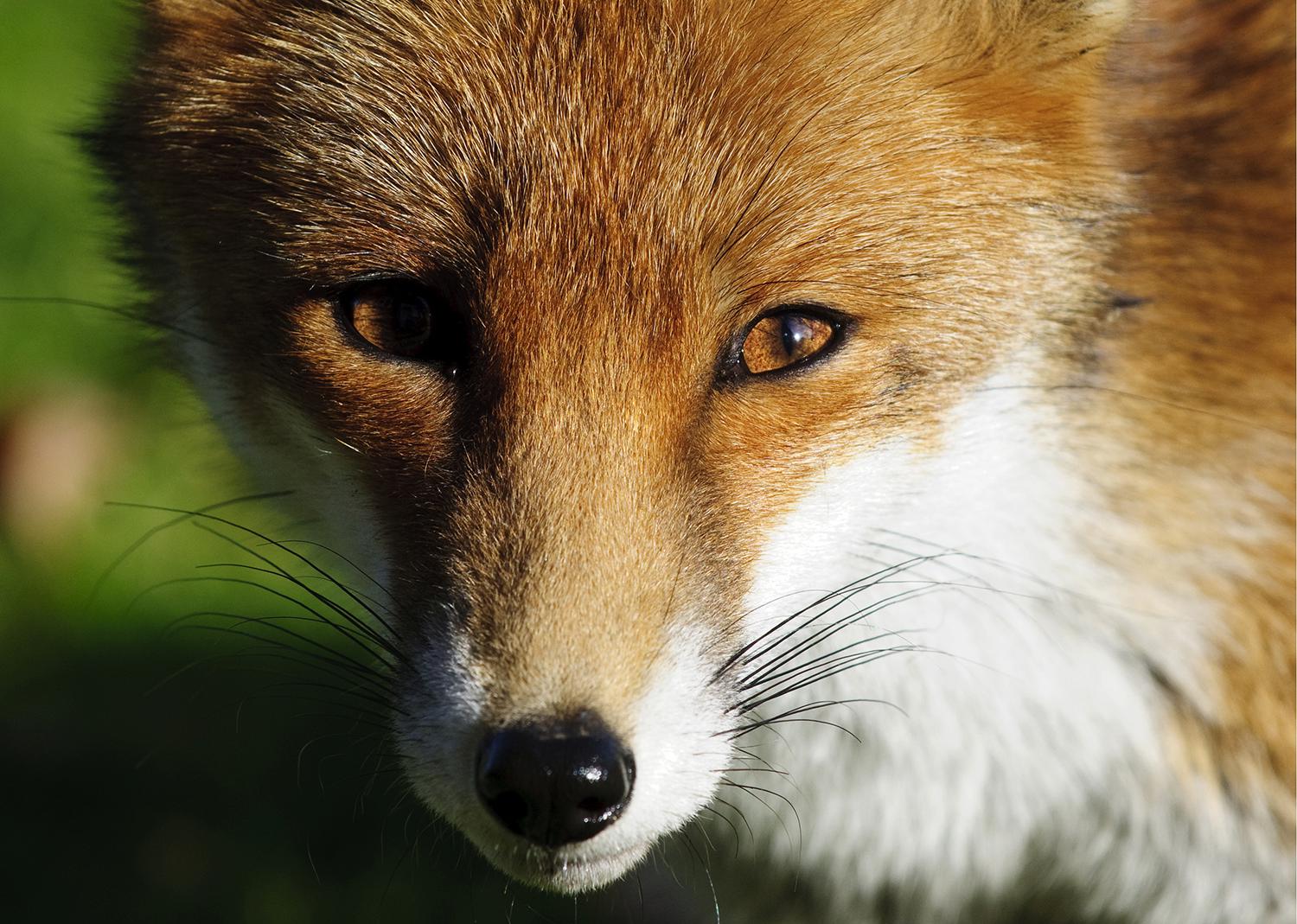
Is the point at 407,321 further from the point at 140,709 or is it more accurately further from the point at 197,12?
the point at 140,709

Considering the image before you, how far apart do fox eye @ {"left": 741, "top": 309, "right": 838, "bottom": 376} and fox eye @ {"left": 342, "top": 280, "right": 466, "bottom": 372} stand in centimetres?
62

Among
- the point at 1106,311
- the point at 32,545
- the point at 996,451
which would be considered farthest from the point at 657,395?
the point at 32,545

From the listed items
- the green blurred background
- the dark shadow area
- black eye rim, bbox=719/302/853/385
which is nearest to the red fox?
black eye rim, bbox=719/302/853/385

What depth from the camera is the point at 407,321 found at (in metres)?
2.99

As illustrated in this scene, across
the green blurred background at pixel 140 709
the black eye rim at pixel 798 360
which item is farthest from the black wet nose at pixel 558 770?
the green blurred background at pixel 140 709

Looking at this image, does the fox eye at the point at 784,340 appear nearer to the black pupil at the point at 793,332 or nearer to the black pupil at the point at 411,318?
the black pupil at the point at 793,332

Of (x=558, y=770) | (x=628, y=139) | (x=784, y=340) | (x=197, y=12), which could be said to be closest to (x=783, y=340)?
(x=784, y=340)

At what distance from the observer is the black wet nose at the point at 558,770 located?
250cm

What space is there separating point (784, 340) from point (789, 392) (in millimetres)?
112

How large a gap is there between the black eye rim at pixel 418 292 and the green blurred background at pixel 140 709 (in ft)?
3.19

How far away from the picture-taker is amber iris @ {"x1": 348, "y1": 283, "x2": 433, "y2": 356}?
297cm

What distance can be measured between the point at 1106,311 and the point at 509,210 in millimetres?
1455

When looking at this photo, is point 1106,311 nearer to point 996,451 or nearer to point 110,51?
point 996,451

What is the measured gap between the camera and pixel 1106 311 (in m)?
3.27
